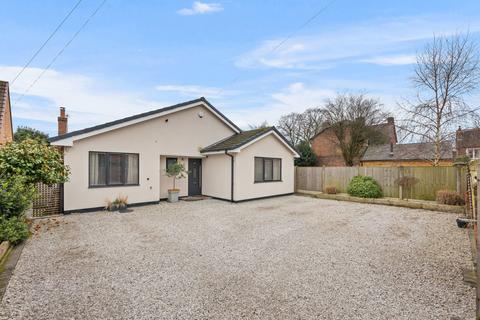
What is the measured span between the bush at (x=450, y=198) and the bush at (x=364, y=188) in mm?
2504

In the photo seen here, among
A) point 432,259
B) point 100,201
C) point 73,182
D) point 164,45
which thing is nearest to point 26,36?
point 164,45

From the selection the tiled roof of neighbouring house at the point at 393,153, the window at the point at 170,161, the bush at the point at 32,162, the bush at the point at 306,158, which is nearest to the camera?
the bush at the point at 32,162

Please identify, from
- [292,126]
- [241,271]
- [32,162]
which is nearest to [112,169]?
[32,162]

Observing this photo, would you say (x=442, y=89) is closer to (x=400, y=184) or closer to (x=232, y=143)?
(x=400, y=184)

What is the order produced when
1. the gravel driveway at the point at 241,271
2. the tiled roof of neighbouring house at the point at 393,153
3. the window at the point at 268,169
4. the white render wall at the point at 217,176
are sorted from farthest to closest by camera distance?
1. the tiled roof of neighbouring house at the point at 393,153
2. the window at the point at 268,169
3. the white render wall at the point at 217,176
4. the gravel driveway at the point at 241,271

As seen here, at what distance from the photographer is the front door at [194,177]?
13.2 meters

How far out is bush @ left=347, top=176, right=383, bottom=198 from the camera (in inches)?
481

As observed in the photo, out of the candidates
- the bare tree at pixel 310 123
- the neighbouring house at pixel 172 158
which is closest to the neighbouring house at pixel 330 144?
the bare tree at pixel 310 123

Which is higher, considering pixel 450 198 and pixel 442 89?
pixel 442 89

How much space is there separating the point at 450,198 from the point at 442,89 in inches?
227

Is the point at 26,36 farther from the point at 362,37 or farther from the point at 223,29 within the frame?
the point at 362,37

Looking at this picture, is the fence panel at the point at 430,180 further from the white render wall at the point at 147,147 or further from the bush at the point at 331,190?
the white render wall at the point at 147,147

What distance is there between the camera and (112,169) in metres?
9.93

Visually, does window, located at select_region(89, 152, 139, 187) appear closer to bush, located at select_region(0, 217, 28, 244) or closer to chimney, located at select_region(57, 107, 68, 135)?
bush, located at select_region(0, 217, 28, 244)
